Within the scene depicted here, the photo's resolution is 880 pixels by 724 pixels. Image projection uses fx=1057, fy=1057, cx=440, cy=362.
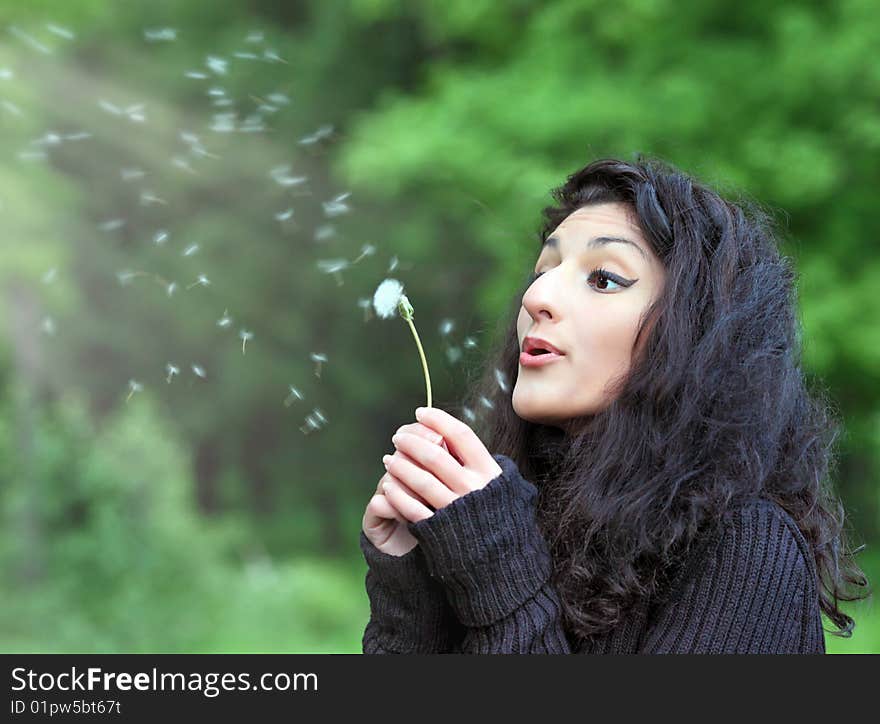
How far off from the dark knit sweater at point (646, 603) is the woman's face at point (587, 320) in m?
0.14

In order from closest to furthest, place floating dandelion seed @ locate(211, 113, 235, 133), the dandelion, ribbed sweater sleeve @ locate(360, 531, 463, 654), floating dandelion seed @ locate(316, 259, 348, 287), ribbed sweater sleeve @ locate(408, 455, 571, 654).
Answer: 1. ribbed sweater sleeve @ locate(408, 455, 571, 654)
2. ribbed sweater sleeve @ locate(360, 531, 463, 654)
3. the dandelion
4. floating dandelion seed @ locate(316, 259, 348, 287)
5. floating dandelion seed @ locate(211, 113, 235, 133)

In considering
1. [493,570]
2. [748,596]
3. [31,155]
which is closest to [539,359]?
[493,570]

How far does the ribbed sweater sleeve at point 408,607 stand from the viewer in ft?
4.80

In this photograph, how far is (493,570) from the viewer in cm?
133

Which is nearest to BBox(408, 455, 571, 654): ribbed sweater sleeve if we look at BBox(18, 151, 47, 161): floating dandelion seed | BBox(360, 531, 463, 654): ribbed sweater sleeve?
BBox(360, 531, 463, 654): ribbed sweater sleeve

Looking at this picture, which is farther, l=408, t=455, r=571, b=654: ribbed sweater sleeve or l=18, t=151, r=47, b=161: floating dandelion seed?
l=18, t=151, r=47, b=161: floating dandelion seed

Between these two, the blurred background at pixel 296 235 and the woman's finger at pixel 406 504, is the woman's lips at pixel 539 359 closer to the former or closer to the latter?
the woman's finger at pixel 406 504

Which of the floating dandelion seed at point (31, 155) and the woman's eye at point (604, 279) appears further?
the floating dandelion seed at point (31, 155)

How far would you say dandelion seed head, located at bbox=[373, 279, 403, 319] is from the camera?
1.58 metres

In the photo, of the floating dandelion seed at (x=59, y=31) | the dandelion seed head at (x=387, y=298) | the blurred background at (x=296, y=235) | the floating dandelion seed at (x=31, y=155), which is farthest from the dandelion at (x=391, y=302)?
the floating dandelion seed at (x=31, y=155)

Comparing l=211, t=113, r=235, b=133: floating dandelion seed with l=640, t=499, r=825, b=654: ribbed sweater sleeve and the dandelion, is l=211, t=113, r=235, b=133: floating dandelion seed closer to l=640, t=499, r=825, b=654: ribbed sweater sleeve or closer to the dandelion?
the dandelion

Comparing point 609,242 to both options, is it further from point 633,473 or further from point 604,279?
point 633,473

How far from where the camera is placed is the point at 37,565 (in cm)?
678

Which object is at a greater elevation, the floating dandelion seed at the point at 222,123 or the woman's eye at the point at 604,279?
the floating dandelion seed at the point at 222,123
